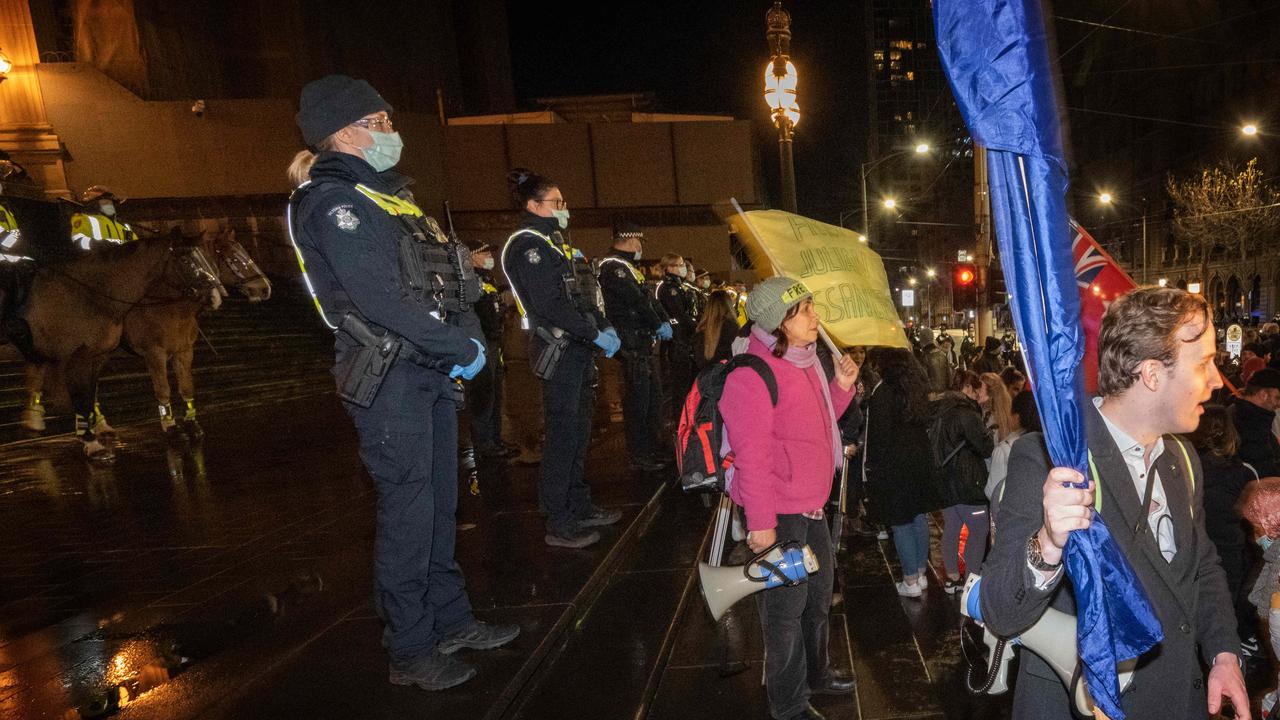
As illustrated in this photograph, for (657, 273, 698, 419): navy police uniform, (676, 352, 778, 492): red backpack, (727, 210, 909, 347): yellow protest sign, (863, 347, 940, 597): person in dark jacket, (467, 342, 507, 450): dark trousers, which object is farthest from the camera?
(657, 273, 698, 419): navy police uniform

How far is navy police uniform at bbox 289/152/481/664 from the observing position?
2900 millimetres

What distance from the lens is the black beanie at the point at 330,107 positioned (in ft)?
9.80

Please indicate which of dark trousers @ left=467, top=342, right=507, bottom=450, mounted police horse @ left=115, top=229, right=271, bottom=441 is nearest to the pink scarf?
dark trousers @ left=467, top=342, right=507, bottom=450

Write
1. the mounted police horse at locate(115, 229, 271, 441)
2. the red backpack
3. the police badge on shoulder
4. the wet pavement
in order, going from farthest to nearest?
1. the mounted police horse at locate(115, 229, 271, 441)
2. the red backpack
3. the wet pavement
4. the police badge on shoulder

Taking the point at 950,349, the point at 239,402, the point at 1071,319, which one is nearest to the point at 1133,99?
the point at 950,349

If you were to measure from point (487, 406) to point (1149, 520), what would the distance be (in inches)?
270

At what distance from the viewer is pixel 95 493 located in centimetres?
774

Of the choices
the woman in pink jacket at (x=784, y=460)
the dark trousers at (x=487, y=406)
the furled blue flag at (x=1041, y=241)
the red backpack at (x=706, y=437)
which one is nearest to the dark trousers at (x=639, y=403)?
the dark trousers at (x=487, y=406)

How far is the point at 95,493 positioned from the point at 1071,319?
9481 millimetres

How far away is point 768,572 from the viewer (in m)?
2.98

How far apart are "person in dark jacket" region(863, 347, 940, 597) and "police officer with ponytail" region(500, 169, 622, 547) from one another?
2017 mm

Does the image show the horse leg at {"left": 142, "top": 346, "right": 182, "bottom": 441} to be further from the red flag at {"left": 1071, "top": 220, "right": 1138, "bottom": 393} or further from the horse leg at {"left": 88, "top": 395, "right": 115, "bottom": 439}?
the red flag at {"left": 1071, "top": 220, "right": 1138, "bottom": 393}

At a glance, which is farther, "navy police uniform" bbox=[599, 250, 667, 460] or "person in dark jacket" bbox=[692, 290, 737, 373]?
"person in dark jacket" bbox=[692, 290, 737, 373]

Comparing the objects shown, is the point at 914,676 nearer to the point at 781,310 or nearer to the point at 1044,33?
the point at 781,310
